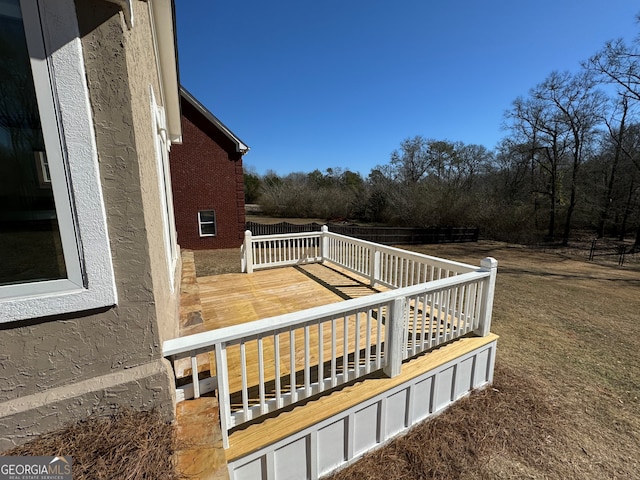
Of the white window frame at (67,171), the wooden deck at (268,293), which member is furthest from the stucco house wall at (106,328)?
the wooden deck at (268,293)

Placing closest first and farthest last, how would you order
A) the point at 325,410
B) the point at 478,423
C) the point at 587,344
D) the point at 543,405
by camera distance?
the point at 325,410 < the point at 478,423 < the point at 543,405 < the point at 587,344

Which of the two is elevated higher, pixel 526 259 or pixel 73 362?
pixel 73 362

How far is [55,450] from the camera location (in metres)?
1.27

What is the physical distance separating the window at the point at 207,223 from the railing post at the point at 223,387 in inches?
484

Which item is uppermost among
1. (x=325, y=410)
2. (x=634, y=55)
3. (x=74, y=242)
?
(x=634, y=55)

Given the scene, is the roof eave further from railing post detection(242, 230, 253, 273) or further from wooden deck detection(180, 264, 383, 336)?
wooden deck detection(180, 264, 383, 336)

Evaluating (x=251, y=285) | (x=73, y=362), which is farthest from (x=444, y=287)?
(x=251, y=285)

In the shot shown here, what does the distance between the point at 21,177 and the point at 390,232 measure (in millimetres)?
17432

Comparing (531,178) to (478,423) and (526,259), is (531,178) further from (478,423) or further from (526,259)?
(478,423)

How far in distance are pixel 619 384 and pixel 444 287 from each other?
3.20 meters

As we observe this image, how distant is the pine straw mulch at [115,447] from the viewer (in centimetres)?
124

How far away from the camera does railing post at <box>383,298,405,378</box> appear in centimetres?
260

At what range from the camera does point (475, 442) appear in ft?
8.91

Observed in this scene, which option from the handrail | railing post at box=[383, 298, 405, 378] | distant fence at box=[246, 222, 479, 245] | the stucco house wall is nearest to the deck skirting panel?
railing post at box=[383, 298, 405, 378]
